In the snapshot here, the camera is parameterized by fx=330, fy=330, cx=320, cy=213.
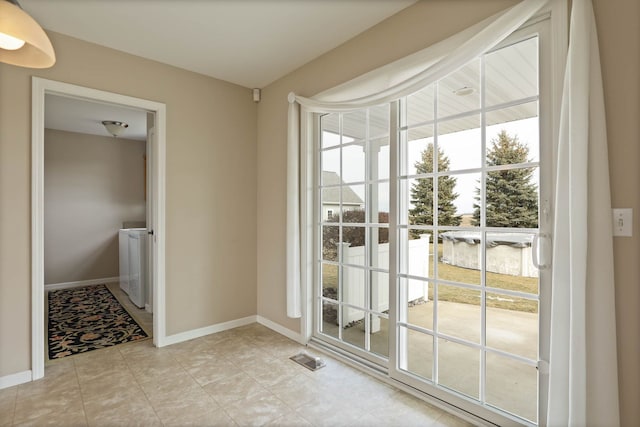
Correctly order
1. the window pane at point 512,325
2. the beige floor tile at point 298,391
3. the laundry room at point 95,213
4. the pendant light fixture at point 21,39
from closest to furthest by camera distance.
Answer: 1. the pendant light fixture at point 21,39
2. the window pane at point 512,325
3. the beige floor tile at point 298,391
4. the laundry room at point 95,213

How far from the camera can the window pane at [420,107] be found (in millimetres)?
2203

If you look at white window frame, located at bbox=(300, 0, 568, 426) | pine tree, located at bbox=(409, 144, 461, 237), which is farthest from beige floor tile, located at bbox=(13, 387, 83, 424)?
pine tree, located at bbox=(409, 144, 461, 237)

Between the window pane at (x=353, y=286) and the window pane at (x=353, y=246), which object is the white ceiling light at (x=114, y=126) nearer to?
the window pane at (x=353, y=246)

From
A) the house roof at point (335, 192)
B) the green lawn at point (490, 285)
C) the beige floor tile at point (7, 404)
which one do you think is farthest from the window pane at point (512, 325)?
the beige floor tile at point (7, 404)

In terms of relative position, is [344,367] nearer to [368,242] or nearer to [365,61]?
[368,242]

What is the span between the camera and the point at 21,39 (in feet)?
3.92

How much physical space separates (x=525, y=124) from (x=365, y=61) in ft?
4.09

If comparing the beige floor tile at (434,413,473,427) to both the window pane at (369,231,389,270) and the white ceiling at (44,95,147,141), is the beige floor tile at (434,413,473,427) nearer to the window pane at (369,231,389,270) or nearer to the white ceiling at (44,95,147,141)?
the window pane at (369,231,389,270)

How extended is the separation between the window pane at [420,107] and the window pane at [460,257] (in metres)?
0.80

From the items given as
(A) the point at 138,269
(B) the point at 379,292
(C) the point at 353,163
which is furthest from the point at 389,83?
(A) the point at 138,269

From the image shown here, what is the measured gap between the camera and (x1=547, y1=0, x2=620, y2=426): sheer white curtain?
4.61ft

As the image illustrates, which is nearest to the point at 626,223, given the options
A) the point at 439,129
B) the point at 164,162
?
the point at 439,129

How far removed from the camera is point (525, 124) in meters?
1.80

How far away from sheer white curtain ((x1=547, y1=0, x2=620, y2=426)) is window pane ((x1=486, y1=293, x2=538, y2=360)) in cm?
31
